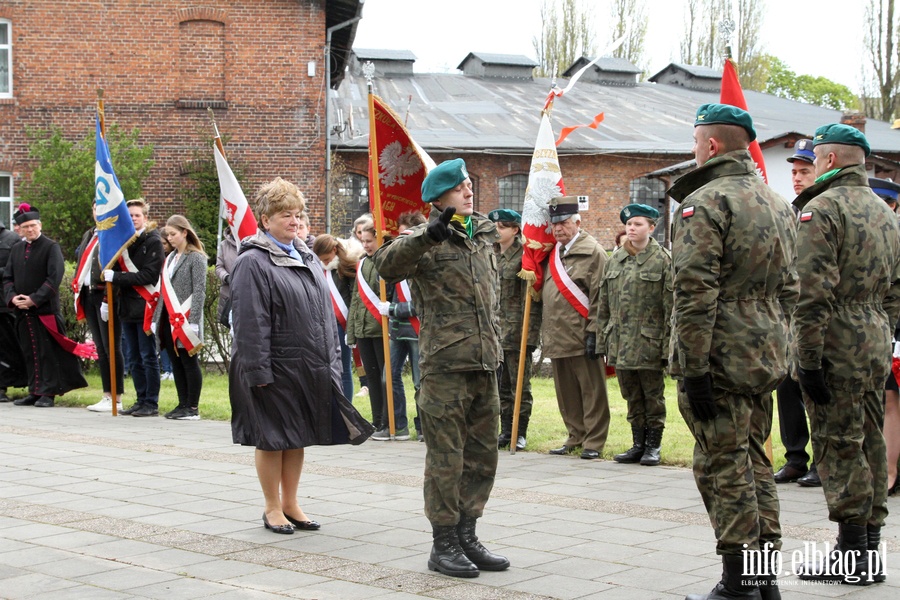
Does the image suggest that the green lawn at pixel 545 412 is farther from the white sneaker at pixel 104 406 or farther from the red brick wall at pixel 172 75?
the red brick wall at pixel 172 75

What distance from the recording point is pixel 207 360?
16.2 meters

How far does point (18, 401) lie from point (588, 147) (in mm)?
25286

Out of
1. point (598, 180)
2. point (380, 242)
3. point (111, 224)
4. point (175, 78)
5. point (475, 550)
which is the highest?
point (175, 78)

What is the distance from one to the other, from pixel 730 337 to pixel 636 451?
4.46m

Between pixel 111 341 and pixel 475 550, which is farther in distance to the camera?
pixel 111 341

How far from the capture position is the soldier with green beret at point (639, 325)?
29.4 ft

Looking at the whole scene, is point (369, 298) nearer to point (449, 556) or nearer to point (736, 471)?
point (449, 556)

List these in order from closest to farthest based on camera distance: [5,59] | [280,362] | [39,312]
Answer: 1. [280,362]
2. [39,312]
3. [5,59]

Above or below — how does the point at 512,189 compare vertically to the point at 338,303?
above

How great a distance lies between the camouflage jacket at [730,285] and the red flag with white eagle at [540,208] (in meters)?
4.57

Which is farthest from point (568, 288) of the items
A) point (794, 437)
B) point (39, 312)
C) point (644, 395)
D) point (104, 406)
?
point (39, 312)

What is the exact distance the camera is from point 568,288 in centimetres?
956

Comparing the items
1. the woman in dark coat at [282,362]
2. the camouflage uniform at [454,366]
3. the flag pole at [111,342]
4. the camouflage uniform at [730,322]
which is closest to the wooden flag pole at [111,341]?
the flag pole at [111,342]

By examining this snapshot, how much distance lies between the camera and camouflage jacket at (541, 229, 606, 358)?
9508 mm
